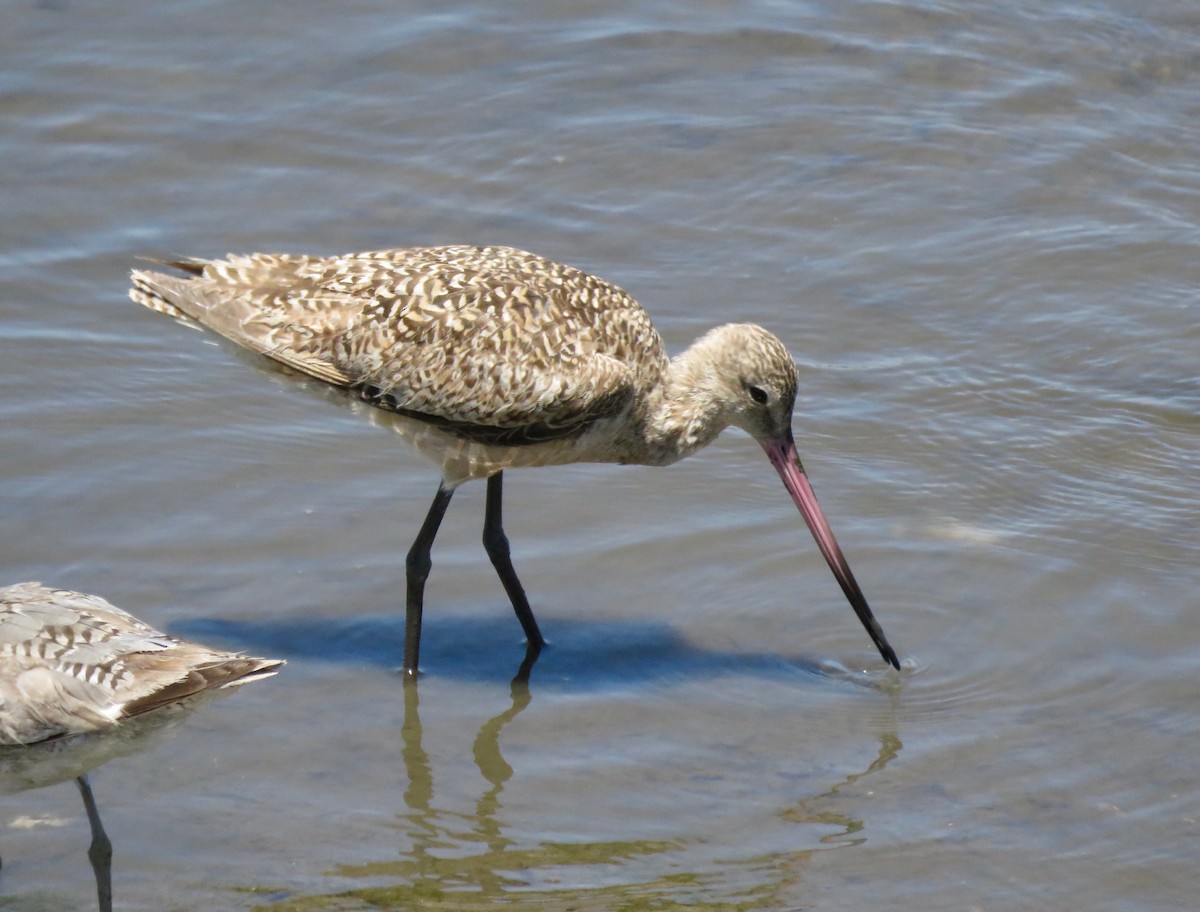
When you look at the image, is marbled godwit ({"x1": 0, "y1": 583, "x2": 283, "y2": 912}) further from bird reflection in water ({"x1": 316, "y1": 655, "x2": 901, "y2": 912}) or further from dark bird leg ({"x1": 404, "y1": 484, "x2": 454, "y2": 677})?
dark bird leg ({"x1": 404, "y1": 484, "x2": 454, "y2": 677})

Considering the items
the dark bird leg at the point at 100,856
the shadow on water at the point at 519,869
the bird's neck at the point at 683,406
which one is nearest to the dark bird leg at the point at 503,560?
the bird's neck at the point at 683,406

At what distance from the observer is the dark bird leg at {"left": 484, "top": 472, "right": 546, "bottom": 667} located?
21.3ft

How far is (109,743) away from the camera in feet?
15.5

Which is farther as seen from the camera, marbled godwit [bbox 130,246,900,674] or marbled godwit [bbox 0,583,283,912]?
marbled godwit [bbox 130,246,900,674]

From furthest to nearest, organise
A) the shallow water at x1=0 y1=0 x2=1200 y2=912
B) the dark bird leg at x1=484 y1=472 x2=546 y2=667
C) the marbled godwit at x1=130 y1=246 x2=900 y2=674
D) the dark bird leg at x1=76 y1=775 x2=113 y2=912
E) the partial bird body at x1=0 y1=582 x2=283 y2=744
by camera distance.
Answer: the dark bird leg at x1=484 y1=472 x2=546 y2=667, the marbled godwit at x1=130 y1=246 x2=900 y2=674, the shallow water at x1=0 y1=0 x2=1200 y2=912, the dark bird leg at x1=76 y1=775 x2=113 y2=912, the partial bird body at x1=0 y1=582 x2=283 y2=744

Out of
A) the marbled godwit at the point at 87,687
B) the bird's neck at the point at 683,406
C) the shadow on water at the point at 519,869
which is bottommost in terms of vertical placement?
the shadow on water at the point at 519,869

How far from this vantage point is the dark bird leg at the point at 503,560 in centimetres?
649

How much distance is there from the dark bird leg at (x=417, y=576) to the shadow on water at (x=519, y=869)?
72 cm

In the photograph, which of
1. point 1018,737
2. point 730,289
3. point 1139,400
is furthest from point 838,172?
point 1018,737

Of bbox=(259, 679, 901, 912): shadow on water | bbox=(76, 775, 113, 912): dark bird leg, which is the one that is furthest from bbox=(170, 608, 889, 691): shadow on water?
bbox=(76, 775, 113, 912): dark bird leg

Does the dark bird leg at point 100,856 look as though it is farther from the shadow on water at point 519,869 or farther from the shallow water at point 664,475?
the shadow on water at point 519,869

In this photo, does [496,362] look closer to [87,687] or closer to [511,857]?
[511,857]

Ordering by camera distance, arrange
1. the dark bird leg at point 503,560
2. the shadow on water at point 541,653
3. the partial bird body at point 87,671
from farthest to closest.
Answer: the dark bird leg at point 503,560 → the shadow on water at point 541,653 → the partial bird body at point 87,671

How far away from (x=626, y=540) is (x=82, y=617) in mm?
2629
